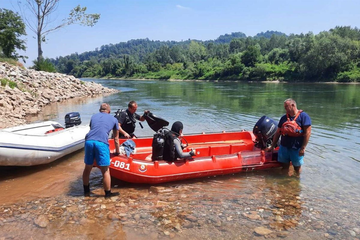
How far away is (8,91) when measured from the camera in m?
15.1

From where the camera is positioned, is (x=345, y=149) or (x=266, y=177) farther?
(x=345, y=149)

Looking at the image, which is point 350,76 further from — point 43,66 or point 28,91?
point 28,91

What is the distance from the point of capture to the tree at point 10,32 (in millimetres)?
31855

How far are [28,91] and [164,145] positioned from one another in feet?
53.8

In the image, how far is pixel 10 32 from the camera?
3195 centimetres

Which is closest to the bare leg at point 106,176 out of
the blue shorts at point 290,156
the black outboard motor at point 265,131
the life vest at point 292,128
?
the life vest at point 292,128

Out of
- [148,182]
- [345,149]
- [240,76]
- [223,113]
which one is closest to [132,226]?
[148,182]

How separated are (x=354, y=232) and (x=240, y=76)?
60.2 metres

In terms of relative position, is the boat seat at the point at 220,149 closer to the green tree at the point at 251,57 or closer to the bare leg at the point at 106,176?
the bare leg at the point at 106,176

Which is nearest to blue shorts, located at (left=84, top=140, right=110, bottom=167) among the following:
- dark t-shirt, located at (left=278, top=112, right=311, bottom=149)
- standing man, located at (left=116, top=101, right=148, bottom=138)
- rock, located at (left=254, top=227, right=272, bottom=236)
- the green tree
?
standing man, located at (left=116, top=101, right=148, bottom=138)

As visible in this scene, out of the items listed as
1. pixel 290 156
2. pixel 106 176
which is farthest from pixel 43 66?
pixel 290 156

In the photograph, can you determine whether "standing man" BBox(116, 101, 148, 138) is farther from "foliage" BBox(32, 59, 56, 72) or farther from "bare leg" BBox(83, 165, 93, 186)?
"foliage" BBox(32, 59, 56, 72)

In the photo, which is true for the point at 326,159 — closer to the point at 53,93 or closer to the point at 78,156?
the point at 78,156

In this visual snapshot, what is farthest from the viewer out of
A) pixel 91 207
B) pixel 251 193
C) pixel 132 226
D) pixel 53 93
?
pixel 53 93
